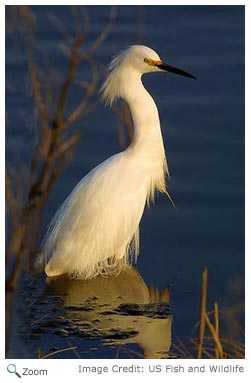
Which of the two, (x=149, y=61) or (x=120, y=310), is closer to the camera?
(x=120, y=310)

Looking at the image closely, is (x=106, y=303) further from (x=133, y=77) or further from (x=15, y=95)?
(x=15, y=95)

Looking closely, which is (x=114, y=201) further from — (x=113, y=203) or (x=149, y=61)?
(x=149, y=61)

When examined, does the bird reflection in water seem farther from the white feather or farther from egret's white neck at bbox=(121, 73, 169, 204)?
egret's white neck at bbox=(121, 73, 169, 204)

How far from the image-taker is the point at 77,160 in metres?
3.00

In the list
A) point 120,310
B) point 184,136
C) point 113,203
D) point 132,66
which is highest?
point 132,66

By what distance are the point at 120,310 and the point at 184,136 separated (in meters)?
0.90

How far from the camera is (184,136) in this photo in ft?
10.1

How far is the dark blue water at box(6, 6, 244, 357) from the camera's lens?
2.60 m

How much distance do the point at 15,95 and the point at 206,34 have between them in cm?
93

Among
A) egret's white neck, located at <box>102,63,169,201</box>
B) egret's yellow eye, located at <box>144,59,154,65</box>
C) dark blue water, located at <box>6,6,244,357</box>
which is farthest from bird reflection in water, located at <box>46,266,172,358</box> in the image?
egret's yellow eye, located at <box>144,59,154,65</box>

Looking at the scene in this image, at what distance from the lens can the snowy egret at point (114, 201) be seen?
2635 millimetres
